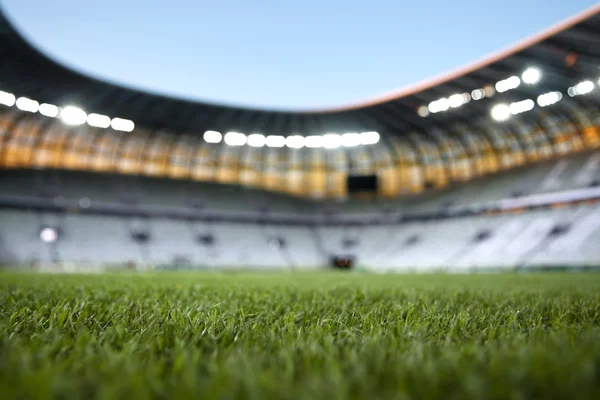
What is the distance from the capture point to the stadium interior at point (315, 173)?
27.3 meters

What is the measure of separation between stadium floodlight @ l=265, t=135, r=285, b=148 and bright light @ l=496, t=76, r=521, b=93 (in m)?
19.6

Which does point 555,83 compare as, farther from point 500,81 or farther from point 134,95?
point 134,95

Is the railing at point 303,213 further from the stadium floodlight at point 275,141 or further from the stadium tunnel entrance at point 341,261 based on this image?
the stadium floodlight at point 275,141

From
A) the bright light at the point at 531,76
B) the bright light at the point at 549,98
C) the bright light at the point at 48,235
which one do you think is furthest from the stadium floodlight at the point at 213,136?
the bright light at the point at 549,98

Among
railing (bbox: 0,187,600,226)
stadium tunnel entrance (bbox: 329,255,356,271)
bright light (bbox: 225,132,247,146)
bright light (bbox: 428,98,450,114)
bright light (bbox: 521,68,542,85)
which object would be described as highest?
bright light (bbox: 521,68,542,85)

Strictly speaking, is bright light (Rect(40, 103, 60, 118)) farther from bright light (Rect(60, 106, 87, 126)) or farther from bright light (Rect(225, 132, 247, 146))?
bright light (Rect(225, 132, 247, 146))

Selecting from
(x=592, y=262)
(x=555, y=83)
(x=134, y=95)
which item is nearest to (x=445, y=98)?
(x=555, y=83)

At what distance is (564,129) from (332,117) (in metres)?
19.1

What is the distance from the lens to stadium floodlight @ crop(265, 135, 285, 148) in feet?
128

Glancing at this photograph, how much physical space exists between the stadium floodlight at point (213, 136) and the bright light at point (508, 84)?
23756 mm

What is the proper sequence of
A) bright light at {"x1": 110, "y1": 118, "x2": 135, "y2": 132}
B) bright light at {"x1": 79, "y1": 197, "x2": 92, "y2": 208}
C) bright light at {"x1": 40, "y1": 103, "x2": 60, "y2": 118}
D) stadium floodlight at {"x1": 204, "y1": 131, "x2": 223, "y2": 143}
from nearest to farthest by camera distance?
bright light at {"x1": 40, "y1": 103, "x2": 60, "y2": 118}
bright light at {"x1": 110, "y1": 118, "x2": 135, "y2": 132}
bright light at {"x1": 79, "y1": 197, "x2": 92, "y2": 208}
stadium floodlight at {"x1": 204, "y1": 131, "x2": 223, "y2": 143}

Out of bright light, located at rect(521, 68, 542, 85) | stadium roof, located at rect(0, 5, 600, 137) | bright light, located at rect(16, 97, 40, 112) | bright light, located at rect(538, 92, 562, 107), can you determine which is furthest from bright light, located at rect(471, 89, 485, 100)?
bright light, located at rect(16, 97, 40, 112)

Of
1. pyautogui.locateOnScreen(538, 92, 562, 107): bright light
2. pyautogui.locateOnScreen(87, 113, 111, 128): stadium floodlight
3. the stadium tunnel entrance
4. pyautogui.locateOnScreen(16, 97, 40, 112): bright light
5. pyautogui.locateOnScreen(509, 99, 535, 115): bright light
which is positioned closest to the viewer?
pyautogui.locateOnScreen(538, 92, 562, 107): bright light

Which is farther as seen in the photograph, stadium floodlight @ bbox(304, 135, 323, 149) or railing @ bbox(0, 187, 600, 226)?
stadium floodlight @ bbox(304, 135, 323, 149)
